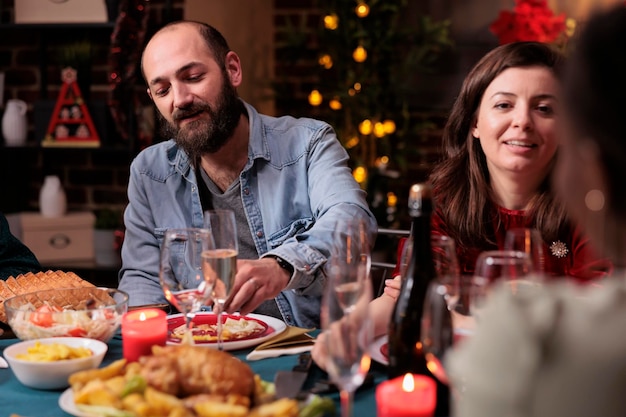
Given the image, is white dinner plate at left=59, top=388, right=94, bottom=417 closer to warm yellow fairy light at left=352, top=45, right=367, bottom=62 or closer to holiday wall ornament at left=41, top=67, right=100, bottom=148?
holiday wall ornament at left=41, top=67, right=100, bottom=148

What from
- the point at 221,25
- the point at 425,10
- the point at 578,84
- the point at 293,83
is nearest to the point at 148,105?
the point at 221,25

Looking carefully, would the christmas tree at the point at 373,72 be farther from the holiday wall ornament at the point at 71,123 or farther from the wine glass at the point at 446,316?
the wine glass at the point at 446,316

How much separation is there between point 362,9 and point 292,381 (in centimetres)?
309

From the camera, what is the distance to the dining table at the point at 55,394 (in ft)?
3.76

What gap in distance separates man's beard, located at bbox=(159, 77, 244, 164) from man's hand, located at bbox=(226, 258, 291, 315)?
2.19ft

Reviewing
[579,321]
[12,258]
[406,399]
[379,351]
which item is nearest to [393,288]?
[379,351]

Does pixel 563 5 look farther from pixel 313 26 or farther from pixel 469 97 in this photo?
pixel 469 97

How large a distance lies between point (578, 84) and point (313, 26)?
12.6 ft

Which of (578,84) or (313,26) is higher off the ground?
(313,26)

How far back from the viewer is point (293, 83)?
4.50 meters

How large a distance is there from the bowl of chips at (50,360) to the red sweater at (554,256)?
0.70 meters

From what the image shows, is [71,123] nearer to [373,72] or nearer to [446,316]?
[373,72]

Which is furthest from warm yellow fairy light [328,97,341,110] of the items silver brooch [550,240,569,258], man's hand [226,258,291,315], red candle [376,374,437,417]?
red candle [376,374,437,417]

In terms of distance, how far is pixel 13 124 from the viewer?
12.5 ft
